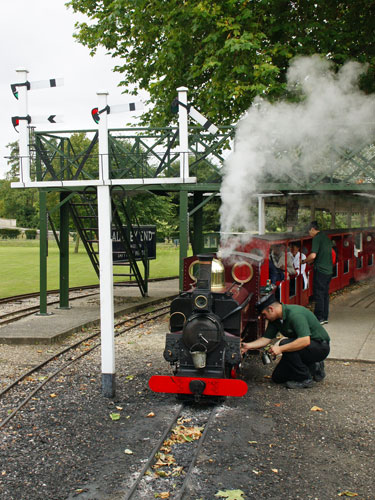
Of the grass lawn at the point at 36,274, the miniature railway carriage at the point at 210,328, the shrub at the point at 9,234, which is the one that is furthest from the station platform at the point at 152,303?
the shrub at the point at 9,234

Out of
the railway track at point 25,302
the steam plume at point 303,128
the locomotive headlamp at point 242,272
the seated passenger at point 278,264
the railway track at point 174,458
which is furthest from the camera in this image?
the railway track at point 25,302

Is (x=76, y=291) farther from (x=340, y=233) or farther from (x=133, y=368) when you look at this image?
(x=133, y=368)

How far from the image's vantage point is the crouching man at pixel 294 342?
6.49 meters

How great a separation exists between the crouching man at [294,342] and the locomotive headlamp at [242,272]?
30.6 inches

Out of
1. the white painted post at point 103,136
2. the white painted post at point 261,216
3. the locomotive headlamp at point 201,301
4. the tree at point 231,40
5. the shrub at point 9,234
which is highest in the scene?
the tree at point 231,40

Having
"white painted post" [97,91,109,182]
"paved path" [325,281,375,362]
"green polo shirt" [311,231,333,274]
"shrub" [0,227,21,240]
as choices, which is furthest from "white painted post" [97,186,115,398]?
"shrub" [0,227,21,240]

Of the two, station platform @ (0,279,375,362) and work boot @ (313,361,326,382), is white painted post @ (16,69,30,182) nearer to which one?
station platform @ (0,279,375,362)

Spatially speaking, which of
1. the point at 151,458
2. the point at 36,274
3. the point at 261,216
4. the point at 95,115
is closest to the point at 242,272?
the point at 95,115

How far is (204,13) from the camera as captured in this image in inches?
429

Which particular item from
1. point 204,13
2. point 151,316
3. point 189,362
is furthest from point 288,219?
point 189,362

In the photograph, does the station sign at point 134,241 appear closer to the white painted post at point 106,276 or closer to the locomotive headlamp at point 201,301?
the white painted post at point 106,276

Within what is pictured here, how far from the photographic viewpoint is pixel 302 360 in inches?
266

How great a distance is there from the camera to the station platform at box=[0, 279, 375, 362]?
8.75m

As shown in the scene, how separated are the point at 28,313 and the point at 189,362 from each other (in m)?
7.06
